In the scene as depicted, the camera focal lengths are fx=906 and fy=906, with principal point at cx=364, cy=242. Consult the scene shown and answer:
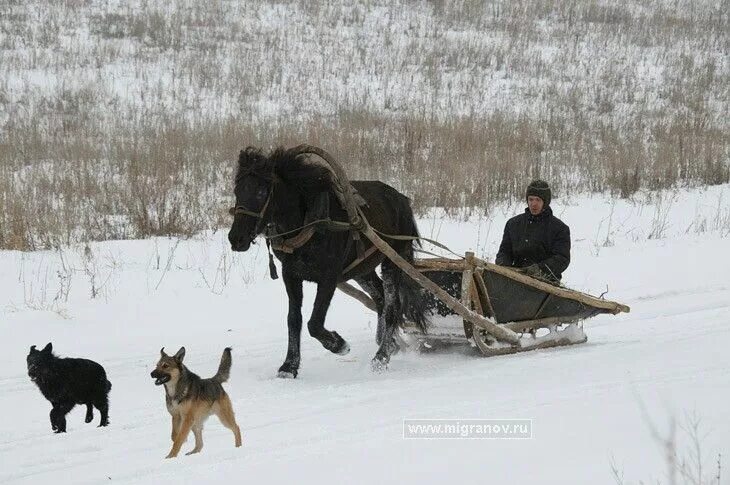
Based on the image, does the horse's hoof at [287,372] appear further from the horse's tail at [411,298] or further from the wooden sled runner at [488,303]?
the horse's tail at [411,298]

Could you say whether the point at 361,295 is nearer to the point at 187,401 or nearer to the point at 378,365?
the point at 378,365

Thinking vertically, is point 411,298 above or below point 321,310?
below

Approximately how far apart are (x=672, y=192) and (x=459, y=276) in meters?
8.43

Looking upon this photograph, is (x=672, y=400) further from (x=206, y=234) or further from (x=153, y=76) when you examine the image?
(x=153, y=76)

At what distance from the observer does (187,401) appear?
428 cm

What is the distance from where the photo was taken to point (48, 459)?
4469 millimetres

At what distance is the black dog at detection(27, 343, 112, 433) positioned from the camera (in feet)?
16.8

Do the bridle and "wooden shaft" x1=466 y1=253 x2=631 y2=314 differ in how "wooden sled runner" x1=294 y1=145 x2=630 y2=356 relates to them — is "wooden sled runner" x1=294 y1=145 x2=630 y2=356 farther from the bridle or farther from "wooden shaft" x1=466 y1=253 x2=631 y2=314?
the bridle

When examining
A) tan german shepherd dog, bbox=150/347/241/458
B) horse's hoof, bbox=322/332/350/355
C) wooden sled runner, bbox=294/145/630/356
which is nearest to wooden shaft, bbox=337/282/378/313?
wooden sled runner, bbox=294/145/630/356

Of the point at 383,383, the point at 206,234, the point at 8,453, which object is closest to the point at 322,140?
the point at 206,234

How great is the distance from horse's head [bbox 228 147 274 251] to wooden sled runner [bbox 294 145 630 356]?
44 centimetres

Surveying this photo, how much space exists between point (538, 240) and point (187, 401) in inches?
161

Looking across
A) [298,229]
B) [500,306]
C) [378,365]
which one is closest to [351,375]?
[378,365]

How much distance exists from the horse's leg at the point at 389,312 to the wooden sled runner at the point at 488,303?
0.61 feet
